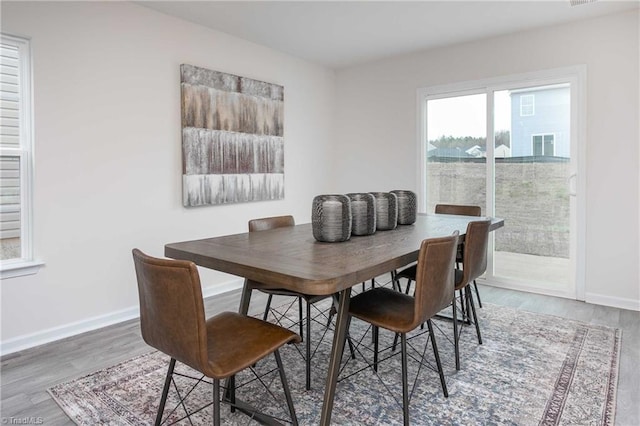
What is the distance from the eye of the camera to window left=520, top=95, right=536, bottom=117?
13.4 feet

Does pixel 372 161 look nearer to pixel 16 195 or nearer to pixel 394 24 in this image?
pixel 394 24

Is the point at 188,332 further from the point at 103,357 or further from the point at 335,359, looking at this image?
the point at 103,357

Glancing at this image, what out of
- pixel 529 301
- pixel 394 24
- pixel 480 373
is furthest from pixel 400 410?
pixel 394 24

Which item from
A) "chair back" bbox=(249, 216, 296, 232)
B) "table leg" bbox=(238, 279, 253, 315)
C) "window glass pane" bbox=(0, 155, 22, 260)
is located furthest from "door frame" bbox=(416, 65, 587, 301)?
"window glass pane" bbox=(0, 155, 22, 260)

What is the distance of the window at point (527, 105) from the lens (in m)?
4.08

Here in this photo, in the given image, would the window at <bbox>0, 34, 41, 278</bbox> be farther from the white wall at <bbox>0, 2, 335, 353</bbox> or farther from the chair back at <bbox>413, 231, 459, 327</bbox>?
the chair back at <bbox>413, 231, 459, 327</bbox>

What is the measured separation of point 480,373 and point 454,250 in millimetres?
899

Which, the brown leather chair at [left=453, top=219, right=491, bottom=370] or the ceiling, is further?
the ceiling

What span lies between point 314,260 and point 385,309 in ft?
1.76

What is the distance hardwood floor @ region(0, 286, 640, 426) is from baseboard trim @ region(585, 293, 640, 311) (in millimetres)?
90

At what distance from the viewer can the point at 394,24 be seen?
383cm

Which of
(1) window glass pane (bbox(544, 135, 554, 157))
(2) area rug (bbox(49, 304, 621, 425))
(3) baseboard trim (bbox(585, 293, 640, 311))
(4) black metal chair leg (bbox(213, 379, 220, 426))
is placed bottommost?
(2) area rug (bbox(49, 304, 621, 425))

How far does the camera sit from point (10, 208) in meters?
2.80

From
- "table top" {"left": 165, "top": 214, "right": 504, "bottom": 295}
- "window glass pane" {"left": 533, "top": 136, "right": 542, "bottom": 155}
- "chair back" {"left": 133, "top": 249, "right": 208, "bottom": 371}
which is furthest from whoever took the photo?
"window glass pane" {"left": 533, "top": 136, "right": 542, "bottom": 155}
